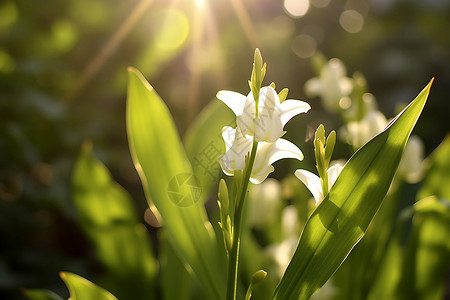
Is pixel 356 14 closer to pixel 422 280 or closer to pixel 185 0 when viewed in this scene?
pixel 185 0

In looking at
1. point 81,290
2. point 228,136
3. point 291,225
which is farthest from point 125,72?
point 228,136

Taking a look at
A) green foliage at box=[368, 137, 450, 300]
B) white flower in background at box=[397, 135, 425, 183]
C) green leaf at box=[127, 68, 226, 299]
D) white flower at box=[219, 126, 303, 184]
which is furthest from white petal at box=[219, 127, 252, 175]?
white flower in background at box=[397, 135, 425, 183]

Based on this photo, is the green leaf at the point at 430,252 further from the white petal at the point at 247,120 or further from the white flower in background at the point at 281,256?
the white petal at the point at 247,120

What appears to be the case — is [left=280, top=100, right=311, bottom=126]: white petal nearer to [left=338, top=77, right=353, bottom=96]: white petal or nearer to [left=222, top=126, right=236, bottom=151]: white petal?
[left=222, top=126, right=236, bottom=151]: white petal

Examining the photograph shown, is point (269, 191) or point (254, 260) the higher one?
point (269, 191)

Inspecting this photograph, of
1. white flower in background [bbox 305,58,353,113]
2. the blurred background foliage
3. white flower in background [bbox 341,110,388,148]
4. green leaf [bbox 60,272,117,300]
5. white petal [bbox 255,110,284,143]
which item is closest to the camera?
white petal [bbox 255,110,284,143]

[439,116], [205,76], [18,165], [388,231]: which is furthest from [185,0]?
[388,231]

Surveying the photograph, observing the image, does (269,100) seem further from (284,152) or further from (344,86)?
(344,86)
